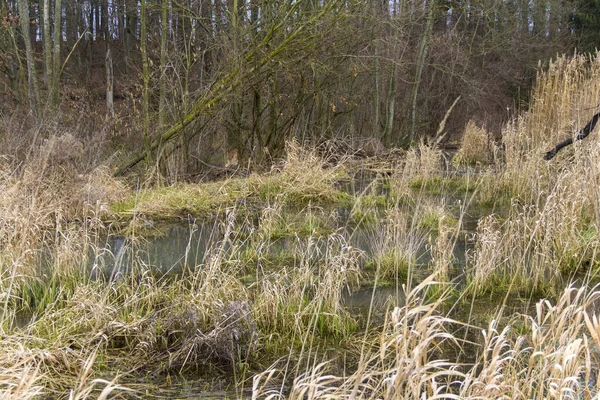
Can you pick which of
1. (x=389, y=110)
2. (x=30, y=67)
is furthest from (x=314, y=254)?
(x=389, y=110)

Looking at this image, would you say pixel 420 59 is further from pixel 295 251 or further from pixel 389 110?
pixel 295 251

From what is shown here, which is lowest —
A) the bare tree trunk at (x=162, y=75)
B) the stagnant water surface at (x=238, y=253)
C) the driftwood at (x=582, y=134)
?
the stagnant water surface at (x=238, y=253)

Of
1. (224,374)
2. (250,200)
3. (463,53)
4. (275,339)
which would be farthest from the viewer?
(463,53)

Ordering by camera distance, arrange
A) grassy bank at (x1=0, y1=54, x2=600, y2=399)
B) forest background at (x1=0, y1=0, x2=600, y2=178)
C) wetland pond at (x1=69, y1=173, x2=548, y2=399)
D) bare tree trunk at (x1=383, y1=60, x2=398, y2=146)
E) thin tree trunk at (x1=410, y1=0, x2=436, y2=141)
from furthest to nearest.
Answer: bare tree trunk at (x1=383, y1=60, x2=398, y2=146) → thin tree trunk at (x1=410, y1=0, x2=436, y2=141) → forest background at (x1=0, y1=0, x2=600, y2=178) → wetland pond at (x1=69, y1=173, x2=548, y2=399) → grassy bank at (x1=0, y1=54, x2=600, y2=399)

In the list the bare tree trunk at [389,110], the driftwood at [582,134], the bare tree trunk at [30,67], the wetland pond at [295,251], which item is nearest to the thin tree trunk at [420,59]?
the bare tree trunk at [389,110]

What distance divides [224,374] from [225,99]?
6.27 m

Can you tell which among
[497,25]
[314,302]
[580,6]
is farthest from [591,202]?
[580,6]

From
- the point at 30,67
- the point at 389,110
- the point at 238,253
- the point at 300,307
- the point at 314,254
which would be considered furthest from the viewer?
the point at 389,110

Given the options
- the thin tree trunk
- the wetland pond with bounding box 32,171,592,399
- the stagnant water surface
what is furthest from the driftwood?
the thin tree trunk

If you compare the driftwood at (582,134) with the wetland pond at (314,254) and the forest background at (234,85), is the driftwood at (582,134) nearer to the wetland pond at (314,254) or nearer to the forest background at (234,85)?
the wetland pond at (314,254)

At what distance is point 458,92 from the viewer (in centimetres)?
1644

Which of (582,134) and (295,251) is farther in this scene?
(582,134)

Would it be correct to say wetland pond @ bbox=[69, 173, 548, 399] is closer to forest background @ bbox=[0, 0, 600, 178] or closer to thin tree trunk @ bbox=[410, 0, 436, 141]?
forest background @ bbox=[0, 0, 600, 178]

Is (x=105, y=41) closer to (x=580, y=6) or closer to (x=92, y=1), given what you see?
(x=92, y=1)
